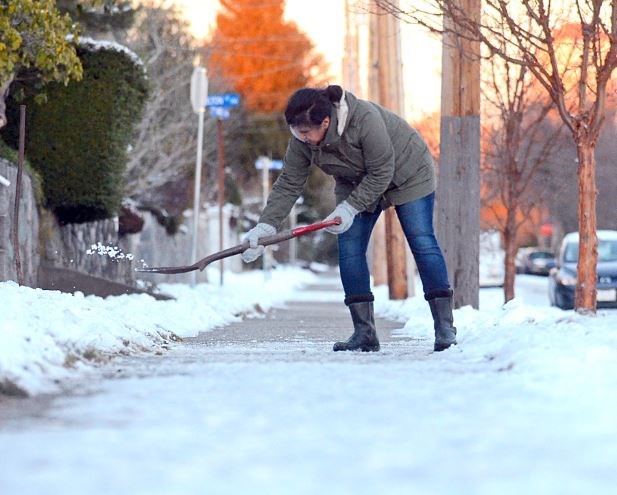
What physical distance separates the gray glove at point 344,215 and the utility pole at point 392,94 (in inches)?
525

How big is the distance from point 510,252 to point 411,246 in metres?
A: 12.0

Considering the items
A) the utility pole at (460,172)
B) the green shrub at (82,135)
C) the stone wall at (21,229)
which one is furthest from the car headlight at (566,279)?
the stone wall at (21,229)

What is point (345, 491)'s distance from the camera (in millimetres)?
3525

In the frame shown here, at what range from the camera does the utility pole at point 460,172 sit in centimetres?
1450

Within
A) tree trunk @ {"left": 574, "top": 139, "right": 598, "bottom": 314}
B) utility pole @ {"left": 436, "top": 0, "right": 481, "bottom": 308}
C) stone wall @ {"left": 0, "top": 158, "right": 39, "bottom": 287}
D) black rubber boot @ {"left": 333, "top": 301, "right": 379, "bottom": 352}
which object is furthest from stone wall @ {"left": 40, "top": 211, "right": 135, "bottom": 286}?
black rubber boot @ {"left": 333, "top": 301, "right": 379, "bottom": 352}

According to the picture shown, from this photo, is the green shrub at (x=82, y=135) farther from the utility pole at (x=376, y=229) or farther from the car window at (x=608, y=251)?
the car window at (x=608, y=251)

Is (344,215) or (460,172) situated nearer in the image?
(344,215)

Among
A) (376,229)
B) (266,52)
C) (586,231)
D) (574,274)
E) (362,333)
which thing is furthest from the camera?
(266,52)

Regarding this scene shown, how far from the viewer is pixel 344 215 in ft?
25.9

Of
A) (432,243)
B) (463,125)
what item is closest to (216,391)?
(432,243)

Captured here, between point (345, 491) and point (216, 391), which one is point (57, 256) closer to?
point (216, 391)

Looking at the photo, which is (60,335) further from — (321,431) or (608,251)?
A: (608,251)

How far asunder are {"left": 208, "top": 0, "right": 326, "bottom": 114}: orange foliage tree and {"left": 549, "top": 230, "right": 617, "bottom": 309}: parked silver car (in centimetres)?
3004

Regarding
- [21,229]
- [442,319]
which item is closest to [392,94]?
[21,229]
